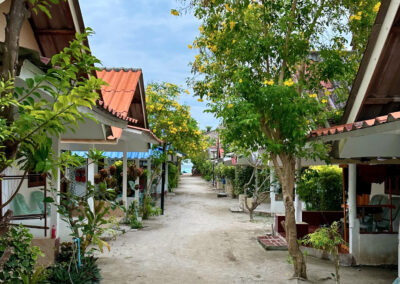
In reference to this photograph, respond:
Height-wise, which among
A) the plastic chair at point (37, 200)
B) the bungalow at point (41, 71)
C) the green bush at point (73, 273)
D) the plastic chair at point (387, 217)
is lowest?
the green bush at point (73, 273)

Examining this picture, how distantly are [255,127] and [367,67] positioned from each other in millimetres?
2137

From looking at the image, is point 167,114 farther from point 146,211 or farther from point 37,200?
point 37,200

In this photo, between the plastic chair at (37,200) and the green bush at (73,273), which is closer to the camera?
the green bush at (73,273)

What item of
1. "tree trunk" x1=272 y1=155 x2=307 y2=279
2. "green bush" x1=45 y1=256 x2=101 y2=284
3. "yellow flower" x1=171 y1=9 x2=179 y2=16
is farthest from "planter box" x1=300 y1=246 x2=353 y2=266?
"yellow flower" x1=171 y1=9 x2=179 y2=16

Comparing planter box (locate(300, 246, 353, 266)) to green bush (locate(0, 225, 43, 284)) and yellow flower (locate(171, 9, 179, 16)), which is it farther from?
green bush (locate(0, 225, 43, 284))

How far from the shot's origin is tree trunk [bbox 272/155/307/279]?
658 centimetres

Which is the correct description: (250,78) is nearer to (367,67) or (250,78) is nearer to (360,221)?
(367,67)

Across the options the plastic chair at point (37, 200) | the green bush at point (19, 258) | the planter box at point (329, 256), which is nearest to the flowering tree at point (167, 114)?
A: the plastic chair at point (37, 200)

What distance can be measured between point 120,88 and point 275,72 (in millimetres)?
5600

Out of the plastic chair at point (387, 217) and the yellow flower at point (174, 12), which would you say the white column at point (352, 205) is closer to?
the plastic chair at point (387, 217)

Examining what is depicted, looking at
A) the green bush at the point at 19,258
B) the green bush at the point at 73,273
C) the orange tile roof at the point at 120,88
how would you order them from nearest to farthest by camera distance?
the green bush at the point at 19,258 → the green bush at the point at 73,273 → the orange tile roof at the point at 120,88

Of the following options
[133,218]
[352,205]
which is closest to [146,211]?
[133,218]

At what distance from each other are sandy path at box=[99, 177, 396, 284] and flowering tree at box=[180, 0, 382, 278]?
1029 millimetres

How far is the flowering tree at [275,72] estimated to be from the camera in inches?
246
